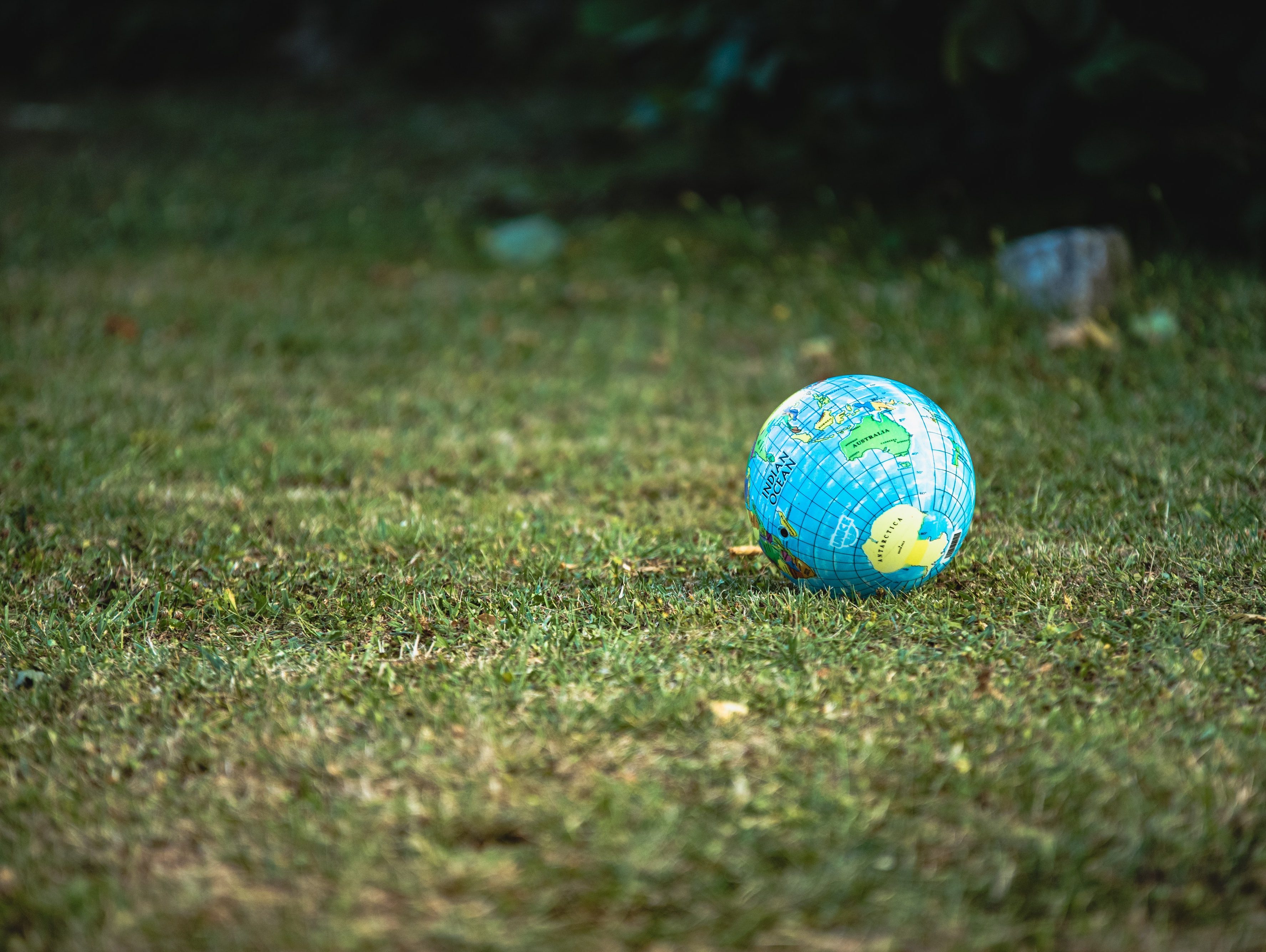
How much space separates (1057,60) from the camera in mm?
6055

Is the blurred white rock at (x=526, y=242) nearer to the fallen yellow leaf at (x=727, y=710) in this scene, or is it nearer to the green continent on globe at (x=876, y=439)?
the green continent on globe at (x=876, y=439)

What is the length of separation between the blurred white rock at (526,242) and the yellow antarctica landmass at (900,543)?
206 inches

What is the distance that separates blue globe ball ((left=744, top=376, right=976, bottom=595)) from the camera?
115 inches

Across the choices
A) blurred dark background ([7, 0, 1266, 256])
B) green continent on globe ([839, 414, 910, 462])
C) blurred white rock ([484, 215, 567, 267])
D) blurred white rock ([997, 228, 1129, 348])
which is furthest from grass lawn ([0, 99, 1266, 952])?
blurred white rock ([484, 215, 567, 267])

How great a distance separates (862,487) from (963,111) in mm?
4766

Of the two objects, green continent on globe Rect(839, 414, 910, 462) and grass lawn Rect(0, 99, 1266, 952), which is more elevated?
green continent on globe Rect(839, 414, 910, 462)

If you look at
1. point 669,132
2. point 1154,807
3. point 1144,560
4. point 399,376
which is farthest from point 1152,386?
point 669,132

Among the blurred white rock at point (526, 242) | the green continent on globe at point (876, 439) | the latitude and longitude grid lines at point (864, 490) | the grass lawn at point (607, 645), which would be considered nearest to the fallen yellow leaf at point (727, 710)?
the grass lawn at point (607, 645)

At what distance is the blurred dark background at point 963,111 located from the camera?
222 inches

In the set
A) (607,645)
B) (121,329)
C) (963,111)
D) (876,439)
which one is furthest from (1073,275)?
(121,329)

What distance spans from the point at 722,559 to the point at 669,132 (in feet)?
24.2

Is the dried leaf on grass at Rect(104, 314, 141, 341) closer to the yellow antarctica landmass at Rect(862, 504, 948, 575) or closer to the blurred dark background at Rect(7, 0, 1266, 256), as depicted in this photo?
the blurred dark background at Rect(7, 0, 1266, 256)

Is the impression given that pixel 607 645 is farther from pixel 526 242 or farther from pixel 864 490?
pixel 526 242

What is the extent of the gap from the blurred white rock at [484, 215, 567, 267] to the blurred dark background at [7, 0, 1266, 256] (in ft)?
3.18
